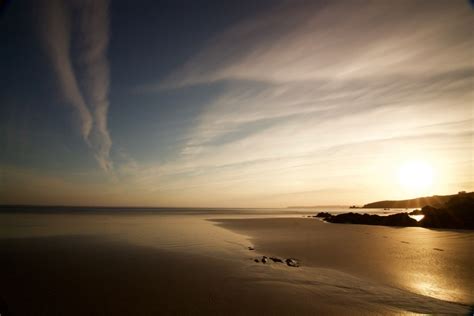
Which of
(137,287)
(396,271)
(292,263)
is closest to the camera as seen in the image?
(137,287)

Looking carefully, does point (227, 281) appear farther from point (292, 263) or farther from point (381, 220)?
point (381, 220)

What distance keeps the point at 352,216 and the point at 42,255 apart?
4157 cm

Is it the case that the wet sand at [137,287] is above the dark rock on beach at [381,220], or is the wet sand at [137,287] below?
above

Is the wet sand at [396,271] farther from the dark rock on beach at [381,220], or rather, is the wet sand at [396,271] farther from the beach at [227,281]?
the dark rock on beach at [381,220]

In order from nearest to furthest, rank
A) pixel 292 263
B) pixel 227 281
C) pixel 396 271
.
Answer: pixel 227 281, pixel 396 271, pixel 292 263

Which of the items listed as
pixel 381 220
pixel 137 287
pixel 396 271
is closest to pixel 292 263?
pixel 396 271

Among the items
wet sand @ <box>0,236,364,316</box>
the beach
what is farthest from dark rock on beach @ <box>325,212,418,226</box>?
wet sand @ <box>0,236,364,316</box>

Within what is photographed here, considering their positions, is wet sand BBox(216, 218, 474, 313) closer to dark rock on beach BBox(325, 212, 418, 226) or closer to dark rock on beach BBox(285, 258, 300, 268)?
dark rock on beach BBox(285, 258, 300, 268)

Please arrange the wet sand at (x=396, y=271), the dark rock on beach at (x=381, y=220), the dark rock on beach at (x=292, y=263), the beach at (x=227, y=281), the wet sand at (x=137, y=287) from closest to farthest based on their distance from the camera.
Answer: the wet sand at (x=137, y=287), the beach at (x=227, y=281), the wet sand at (x=396, y=271), the dark rock on beach at (x=292, y=263), the dark rock on beach at (x=381, y=220)

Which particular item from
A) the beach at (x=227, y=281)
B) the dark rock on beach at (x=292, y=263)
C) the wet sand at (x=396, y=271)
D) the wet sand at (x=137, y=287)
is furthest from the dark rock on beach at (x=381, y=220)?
the wet sand at (x=137, y=287)

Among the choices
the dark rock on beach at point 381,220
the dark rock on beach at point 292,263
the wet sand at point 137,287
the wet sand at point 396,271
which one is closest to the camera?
the wet sand at point 137,287

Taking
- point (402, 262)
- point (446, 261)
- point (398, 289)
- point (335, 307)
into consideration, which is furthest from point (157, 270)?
point (446, 261)

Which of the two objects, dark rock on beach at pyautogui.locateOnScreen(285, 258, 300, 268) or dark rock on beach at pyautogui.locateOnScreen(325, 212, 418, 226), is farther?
dark rock on beach at pyautogui.locateOnScreen(325, 212, 418, 226)

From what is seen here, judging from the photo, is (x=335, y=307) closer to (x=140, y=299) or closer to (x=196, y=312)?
(x=196, y=312)
